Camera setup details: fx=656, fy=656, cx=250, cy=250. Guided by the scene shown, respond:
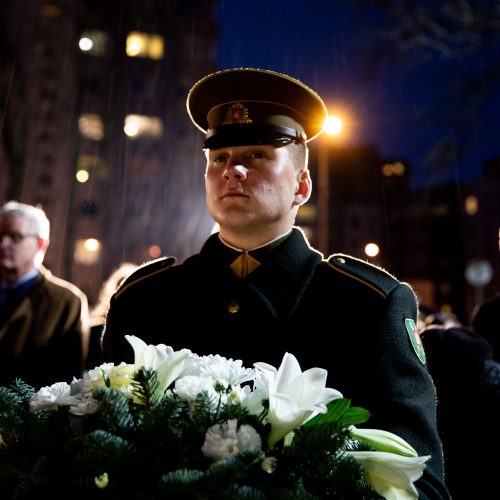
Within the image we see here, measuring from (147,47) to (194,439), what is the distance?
5500cm

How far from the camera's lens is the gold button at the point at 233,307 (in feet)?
8.11

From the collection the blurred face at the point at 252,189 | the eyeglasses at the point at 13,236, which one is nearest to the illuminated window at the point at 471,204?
the eyeglasses at the point at 13,236

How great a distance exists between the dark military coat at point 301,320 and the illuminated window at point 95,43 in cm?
4989

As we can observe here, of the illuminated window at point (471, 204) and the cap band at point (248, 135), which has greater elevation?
the illuminated window at point (471, 204)

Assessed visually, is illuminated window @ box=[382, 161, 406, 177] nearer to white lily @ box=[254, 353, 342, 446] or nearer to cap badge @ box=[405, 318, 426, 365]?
cap badge @ box=[405, 318, 426, 365]

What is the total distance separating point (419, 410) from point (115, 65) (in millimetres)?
52792

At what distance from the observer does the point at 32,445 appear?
149 centimetres

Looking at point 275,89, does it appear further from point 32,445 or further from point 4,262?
point 4,262

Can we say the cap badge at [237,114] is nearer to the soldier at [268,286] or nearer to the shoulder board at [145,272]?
the soldier at [268,286]

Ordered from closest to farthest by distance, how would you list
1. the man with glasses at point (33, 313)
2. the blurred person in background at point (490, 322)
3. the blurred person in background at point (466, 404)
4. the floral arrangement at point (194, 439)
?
the floral arrangement at point (194, 439)
the blurred person in background at point (466, 404)
the man with glasses at point (33, 313)
the blurred person in background at point (490, 322)

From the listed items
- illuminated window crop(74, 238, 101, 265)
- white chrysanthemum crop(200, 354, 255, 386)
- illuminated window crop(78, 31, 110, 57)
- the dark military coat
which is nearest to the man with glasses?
the dark military coat

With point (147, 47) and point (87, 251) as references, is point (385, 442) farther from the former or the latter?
point (147, 47)

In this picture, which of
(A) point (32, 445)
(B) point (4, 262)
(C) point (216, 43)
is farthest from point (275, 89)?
(C) point (216, 43)

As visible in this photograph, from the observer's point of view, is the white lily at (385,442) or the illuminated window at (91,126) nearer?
the white lily at (385,442)
